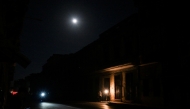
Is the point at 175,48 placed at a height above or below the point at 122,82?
above

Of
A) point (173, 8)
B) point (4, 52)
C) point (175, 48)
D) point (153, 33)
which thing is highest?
point (173, 8)

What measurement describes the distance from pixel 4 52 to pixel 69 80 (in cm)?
4441

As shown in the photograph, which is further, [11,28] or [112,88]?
[112,88]

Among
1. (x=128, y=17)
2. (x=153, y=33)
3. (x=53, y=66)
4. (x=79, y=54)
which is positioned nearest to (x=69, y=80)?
(x=79, y=54)

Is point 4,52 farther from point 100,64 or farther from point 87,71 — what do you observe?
point 87,71

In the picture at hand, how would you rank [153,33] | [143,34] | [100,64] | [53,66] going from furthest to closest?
[53,66]
[100,64]
[143,34]
[153,33]

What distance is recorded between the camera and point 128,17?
3033 cm

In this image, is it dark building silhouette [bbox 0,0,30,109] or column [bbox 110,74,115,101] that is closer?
dark building silhouette [bbox 0,0,30,109]

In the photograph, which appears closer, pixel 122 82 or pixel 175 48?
pixel 175 48

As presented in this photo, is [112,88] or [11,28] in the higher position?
[11,28]

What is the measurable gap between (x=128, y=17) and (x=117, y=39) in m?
3.94

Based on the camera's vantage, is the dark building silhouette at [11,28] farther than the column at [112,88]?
No

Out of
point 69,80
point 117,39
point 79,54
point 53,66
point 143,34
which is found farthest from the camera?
point 53,66

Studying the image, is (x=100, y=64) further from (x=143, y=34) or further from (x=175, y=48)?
(x=175, y=48)
